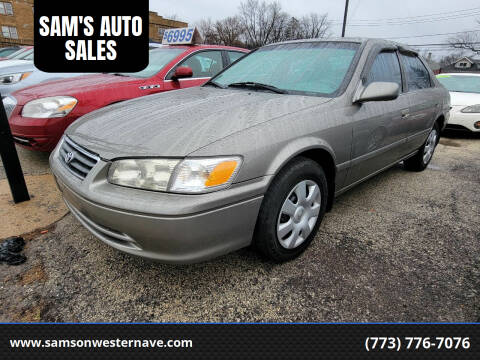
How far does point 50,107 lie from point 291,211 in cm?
266

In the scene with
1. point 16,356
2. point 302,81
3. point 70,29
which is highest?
point 70,29

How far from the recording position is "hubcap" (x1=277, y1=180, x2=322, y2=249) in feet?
5.84

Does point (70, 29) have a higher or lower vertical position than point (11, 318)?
higher

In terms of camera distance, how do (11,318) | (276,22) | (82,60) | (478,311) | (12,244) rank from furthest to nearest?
(276,22)
(82,60)
(12,244)
(478,311)
(11,318)

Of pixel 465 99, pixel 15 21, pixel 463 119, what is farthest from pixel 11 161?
pixel 15 21

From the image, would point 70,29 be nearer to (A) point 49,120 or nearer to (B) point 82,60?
(B) point 82,60

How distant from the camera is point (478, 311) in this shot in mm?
1602

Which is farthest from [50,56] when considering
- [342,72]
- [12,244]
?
[342,72]

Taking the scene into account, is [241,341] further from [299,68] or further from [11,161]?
[11,161]

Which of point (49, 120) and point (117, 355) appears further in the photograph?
point (49, 120)

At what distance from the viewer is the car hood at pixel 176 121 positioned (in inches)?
59.0

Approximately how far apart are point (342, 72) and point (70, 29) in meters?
2.78

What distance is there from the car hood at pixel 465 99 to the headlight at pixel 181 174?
6466 millimetres

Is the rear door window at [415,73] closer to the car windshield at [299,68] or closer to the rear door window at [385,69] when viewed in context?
the rear door window at [385,69]
